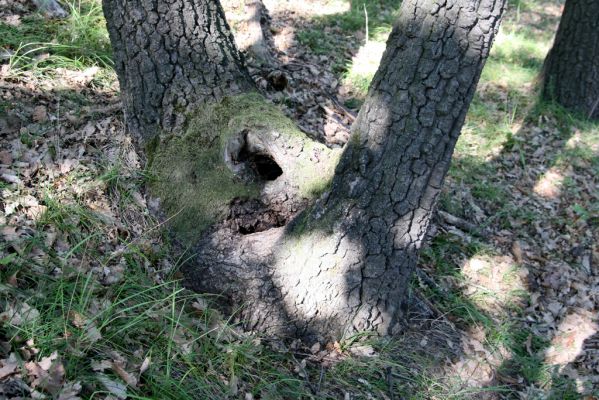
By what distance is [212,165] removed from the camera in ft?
11.1

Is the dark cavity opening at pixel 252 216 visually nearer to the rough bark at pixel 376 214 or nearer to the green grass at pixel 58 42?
the rough bark at pixel 376 214

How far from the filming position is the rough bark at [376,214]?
8.57 feet

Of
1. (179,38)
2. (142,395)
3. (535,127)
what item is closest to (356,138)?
(179,38)

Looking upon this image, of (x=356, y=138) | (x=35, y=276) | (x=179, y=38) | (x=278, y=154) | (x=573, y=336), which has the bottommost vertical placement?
(x=573, y=336)

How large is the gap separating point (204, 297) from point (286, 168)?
96 cm

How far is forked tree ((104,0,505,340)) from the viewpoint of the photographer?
2.75 meters

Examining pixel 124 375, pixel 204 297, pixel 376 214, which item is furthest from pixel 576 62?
pixel 124 375

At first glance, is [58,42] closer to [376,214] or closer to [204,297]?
[204,297]

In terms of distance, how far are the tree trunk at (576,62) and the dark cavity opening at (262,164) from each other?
4.78 metres

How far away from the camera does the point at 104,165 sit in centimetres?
362

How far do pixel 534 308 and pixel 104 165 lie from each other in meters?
3.48

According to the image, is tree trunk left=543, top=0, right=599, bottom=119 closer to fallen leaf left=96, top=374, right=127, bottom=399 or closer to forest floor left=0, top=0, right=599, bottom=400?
forest floor left=0, top=0, right=599, bottom=400

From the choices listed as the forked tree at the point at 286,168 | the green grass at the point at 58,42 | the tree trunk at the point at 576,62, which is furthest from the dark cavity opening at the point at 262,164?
the tree trunk at the point at 576,62

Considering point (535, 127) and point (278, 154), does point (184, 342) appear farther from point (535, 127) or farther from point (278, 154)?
point (535, 127)
